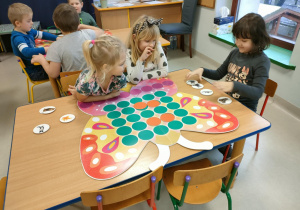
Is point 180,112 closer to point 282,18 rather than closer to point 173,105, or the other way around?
point 173,105

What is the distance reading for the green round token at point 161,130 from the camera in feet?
3.56

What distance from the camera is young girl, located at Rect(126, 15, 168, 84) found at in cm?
154

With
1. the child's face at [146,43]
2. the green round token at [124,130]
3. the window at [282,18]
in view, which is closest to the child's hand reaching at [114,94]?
the green round token at [124,130]

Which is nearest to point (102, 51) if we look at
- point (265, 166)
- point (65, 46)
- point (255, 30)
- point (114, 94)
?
point (114, 94)

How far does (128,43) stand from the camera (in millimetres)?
1679

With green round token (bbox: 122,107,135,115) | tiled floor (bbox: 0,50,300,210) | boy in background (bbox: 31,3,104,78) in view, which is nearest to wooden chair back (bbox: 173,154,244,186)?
green round token (bbox: 122,107,135,115)

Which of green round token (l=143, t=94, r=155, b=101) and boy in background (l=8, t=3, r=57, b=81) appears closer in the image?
green round token (l=143, t=94, r=155, b=101)

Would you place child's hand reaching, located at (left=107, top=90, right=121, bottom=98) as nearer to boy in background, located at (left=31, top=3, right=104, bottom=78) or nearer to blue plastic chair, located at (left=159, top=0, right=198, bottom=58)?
boy in background, located at (left=31, top=3, right=104, bottom=78)

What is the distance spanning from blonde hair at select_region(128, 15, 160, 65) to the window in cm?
188

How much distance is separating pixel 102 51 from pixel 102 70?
0.41ft

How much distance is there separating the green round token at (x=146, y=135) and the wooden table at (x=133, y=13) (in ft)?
9.53

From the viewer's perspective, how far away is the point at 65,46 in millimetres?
1774

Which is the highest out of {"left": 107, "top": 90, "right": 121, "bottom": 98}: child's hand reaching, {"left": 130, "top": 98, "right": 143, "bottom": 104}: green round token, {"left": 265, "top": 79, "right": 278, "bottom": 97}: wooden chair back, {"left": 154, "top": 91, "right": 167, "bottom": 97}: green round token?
{"left": 107, "top": 90, "right": 121, "bottom": 98}: child's hand reaching

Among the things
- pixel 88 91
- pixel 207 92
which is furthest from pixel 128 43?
pixel 207 92
